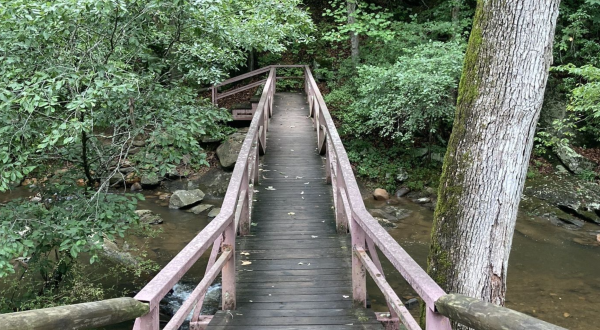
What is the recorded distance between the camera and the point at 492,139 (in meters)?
2.97

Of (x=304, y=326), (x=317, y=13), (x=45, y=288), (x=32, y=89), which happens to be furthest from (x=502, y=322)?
(x=317, y=13)

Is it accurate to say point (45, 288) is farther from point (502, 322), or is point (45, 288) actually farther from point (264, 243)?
point (502, 322)

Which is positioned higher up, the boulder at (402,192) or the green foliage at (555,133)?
the green foliage at (555,133)

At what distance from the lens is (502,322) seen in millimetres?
1560

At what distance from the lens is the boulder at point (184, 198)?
11.7m

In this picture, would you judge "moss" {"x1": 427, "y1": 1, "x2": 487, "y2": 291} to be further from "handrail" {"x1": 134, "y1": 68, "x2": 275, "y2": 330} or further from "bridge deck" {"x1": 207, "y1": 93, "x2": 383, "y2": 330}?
"handrail" {"x1": 134, "y1": 68, "x2": 275, "y2": 330}

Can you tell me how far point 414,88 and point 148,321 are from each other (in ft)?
34.6

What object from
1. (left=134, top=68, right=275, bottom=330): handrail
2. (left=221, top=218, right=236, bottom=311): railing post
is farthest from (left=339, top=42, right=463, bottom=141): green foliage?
(left=221, top=218, right=236, bottom=311): railing post

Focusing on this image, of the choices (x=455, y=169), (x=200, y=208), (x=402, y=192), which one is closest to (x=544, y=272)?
(x=402, y=192)

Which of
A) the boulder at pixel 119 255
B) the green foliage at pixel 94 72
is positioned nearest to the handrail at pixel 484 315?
the green foliage at pixel 94 72

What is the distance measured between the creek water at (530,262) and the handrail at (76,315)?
18.6 feet

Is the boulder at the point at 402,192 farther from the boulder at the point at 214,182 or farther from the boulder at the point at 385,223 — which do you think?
the boulder at the point at 214,182

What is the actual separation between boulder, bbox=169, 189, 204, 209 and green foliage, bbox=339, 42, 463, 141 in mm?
5383

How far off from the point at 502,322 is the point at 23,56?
527cm
